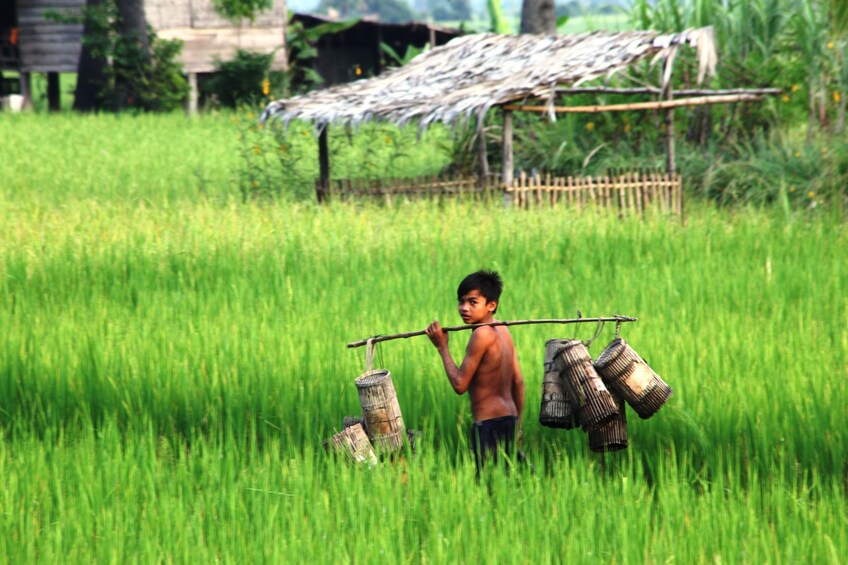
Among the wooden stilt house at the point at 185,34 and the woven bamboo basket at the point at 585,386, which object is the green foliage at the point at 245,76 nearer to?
the wooden stilt house at the point at 185,34

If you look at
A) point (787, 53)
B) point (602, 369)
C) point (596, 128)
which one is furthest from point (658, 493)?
point (787, 53)

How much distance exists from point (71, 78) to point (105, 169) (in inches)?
1325

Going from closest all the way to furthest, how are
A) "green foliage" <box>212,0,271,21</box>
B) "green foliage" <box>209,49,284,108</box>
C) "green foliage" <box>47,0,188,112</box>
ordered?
"green foliage" <box>212,0,271,21</box>
"green foliage" <box>47,0,188,112</box>
"green foliage" <box>209,49,284,108</box>

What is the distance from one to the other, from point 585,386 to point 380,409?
72 cm

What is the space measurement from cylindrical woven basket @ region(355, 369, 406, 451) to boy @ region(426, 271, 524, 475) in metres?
0.22

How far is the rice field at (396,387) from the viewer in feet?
11.3

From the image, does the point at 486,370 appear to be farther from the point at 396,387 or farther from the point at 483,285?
the point at 396,387

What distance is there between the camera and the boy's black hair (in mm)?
3857

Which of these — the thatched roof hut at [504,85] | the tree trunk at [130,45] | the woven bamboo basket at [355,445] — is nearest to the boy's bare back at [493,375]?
the woven bamboo basket at [355,445]

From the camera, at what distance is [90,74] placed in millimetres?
23891

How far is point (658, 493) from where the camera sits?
374 centimetres

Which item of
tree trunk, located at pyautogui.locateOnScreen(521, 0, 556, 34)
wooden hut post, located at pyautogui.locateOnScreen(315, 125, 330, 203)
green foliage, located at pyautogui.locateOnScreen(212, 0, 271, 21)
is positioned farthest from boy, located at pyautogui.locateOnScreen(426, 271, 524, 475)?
green foliage, located at pyautogui.locateOnScreen(212, 0, 271, 21)

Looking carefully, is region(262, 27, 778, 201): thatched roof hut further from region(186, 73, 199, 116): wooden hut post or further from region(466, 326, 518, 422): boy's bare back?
region(186, 73, 199, 116): wooden hut post

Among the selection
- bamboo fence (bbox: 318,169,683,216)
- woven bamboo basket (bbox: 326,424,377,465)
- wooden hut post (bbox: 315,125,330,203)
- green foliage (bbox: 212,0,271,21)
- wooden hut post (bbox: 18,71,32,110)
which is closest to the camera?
woven bamboo basket (bbox: 326,424,377,465)
